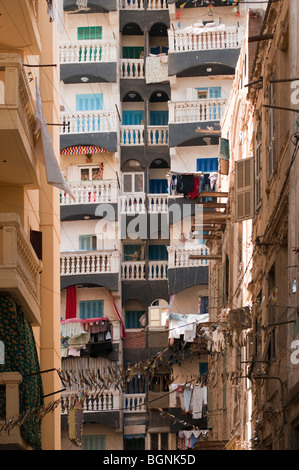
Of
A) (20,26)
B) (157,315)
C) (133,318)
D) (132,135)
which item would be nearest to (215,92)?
(132,135)

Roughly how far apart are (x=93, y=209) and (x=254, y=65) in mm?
25117

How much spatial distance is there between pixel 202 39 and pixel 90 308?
40.5ft

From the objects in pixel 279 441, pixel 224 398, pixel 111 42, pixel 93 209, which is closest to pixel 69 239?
pixel 93 209

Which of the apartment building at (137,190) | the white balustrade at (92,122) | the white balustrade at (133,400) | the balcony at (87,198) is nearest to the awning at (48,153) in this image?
the apartment building at (137,190)

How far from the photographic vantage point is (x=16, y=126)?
926 inches

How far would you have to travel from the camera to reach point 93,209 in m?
53.8

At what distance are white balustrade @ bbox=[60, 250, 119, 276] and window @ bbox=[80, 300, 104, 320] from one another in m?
1.74

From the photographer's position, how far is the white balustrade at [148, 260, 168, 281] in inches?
2169

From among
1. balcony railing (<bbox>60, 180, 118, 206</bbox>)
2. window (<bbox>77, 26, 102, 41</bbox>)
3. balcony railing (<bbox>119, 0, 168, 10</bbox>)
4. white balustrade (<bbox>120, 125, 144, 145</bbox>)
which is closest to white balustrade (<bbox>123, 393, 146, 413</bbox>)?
balcony railing (<bbox>60, 180, 118, 206</bbox>)

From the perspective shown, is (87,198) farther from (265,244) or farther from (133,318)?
(265,244)

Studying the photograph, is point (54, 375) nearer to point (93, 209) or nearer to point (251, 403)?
point (251, 403)

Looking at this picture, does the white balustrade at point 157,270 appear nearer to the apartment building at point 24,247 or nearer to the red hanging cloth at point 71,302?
the red hanging cloth at point 71,302

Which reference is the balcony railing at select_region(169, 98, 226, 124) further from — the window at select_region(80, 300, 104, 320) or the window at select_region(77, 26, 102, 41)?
the window at select_region(80, 300, 104, 320)

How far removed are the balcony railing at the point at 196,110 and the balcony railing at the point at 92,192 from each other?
12.8 ft
